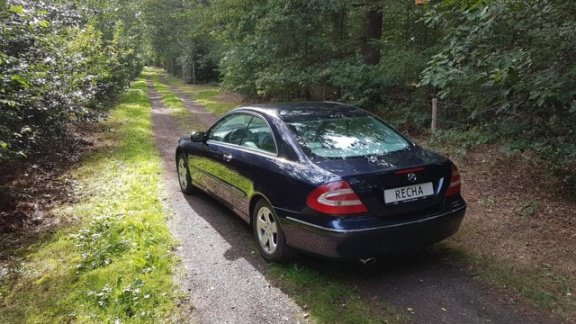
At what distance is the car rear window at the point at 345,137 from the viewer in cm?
402

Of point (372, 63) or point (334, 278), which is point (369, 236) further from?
point (372, 63)

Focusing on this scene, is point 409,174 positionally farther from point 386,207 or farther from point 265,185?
point 265,185

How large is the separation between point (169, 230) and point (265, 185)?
5.78 feet

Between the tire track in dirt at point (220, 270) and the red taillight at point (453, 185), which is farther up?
the red taillight at point (453, 185)

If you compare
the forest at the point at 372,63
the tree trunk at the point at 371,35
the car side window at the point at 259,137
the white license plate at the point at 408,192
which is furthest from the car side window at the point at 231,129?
the tree trunk at the point at 371,35

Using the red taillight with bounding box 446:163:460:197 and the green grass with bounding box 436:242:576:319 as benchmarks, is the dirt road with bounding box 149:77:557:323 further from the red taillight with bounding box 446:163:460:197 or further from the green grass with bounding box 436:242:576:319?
the red taillight with bounding box 446:163:460:197

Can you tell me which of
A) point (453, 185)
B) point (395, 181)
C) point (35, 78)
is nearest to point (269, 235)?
point (395, 181)

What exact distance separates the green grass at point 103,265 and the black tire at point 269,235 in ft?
3.11

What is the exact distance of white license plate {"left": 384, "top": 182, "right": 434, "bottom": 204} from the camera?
3.57m

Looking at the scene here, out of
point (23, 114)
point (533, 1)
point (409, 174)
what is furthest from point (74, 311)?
point (533, 1)

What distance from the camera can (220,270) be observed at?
13.8 ft

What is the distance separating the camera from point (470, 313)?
3.33 meters

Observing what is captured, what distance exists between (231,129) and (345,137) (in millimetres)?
1752

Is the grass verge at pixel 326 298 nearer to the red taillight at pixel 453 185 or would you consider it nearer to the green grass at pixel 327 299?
the green grass at pixel 327 299
